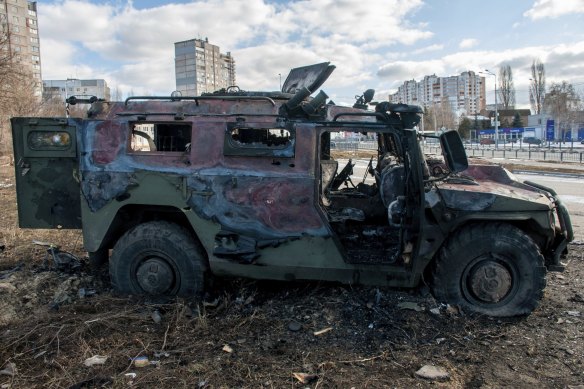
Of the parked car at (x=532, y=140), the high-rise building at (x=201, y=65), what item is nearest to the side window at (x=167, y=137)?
the high-rise building at (x=201, y=65)

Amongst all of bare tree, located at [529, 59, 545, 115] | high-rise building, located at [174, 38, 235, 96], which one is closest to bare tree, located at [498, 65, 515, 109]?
bare tree, located at [529, 59, 545, 115]

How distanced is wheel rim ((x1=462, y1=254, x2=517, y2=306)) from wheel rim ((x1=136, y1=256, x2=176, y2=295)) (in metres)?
2.91

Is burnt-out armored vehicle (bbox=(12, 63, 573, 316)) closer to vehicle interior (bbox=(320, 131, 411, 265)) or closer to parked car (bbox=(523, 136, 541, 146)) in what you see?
vehicle interior (bbox=(320, 131, 411, 265))

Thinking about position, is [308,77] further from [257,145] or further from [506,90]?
[506,90]

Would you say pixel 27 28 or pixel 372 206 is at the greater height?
pixel 27 28

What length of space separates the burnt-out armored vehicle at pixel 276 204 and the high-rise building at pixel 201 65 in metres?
13.5

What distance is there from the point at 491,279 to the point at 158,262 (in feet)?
10.7

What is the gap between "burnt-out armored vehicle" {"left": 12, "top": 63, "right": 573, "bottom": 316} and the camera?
4.51 metres

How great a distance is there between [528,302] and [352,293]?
1.63 meters

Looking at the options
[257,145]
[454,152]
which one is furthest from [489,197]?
[257,145]

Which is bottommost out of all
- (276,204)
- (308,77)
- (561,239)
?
(561,239)

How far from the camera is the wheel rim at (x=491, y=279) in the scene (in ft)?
14.8

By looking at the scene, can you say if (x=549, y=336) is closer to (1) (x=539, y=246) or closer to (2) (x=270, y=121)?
(1) (x=539, y=246)

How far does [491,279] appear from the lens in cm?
453
